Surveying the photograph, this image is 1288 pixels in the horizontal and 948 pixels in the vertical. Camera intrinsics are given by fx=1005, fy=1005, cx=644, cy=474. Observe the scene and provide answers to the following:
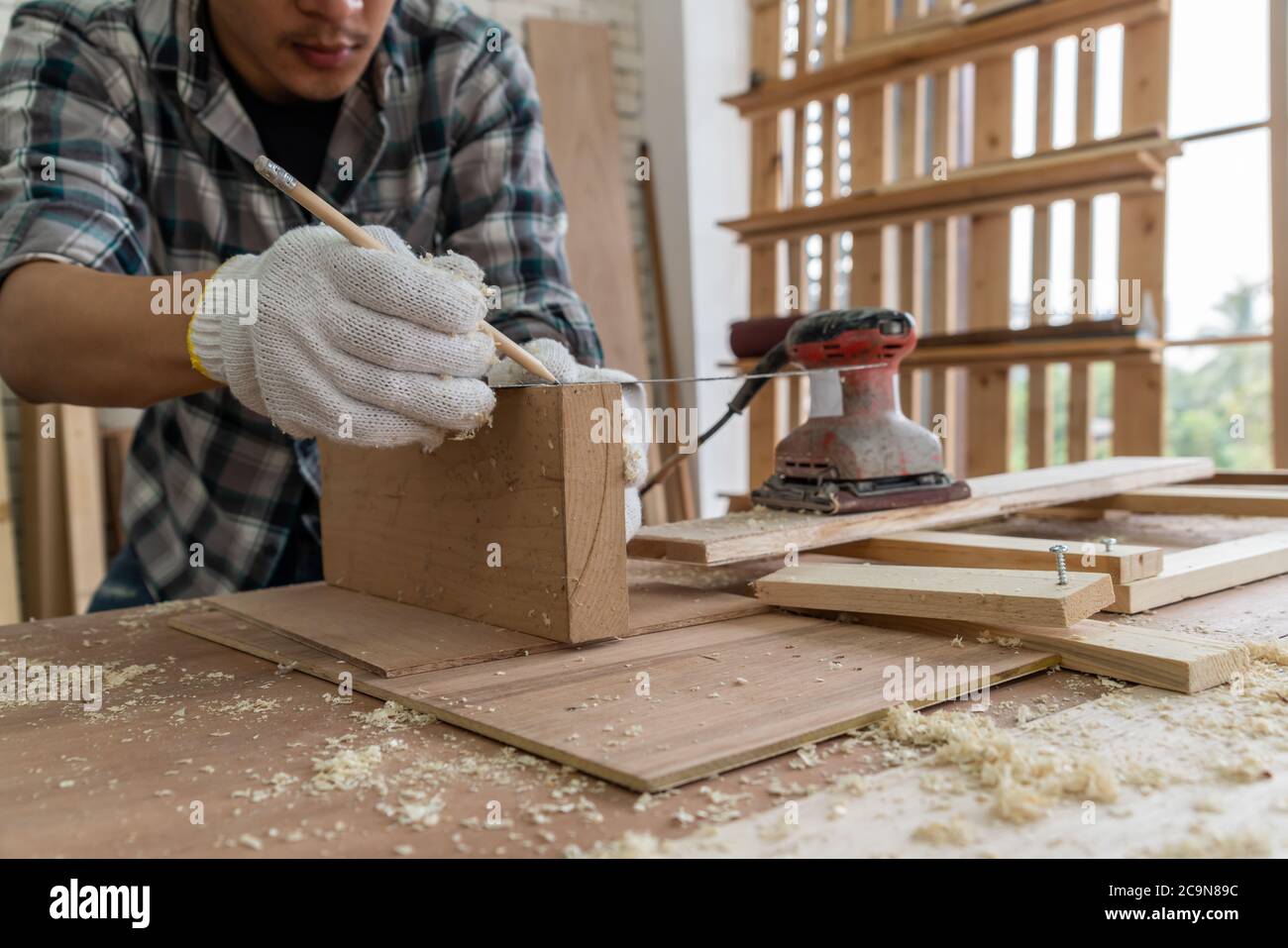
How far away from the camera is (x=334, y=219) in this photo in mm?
971

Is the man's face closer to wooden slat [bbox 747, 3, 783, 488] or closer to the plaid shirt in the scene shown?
the plaid shirt

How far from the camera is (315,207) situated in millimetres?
967

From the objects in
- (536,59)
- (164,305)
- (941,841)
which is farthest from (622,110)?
(941,841)

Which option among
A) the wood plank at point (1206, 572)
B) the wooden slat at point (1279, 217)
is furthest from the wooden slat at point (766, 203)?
the wood plank at point (1206, 572)

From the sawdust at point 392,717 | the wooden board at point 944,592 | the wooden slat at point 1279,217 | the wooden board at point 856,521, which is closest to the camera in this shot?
the sawdust at point 392,717

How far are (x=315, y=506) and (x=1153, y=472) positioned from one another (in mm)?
1516

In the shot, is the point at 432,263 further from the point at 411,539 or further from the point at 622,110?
the point at 622,110

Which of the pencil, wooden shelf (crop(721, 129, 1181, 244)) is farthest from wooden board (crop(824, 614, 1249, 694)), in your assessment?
wooden shelf (crop(721, 129, 1181, 244))

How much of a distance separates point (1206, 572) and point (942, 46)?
9.43ft

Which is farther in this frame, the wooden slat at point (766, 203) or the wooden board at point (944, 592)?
the wooden slat at point (766, 203)

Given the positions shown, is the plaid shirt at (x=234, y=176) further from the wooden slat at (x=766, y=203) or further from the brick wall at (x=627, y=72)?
the brick wall at (x=627, y=72)

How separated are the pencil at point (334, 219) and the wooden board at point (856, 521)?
30 cm

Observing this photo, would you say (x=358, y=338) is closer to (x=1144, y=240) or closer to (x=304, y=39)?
(x=304, y=39)

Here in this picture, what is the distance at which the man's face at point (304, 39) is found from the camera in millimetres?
1496
